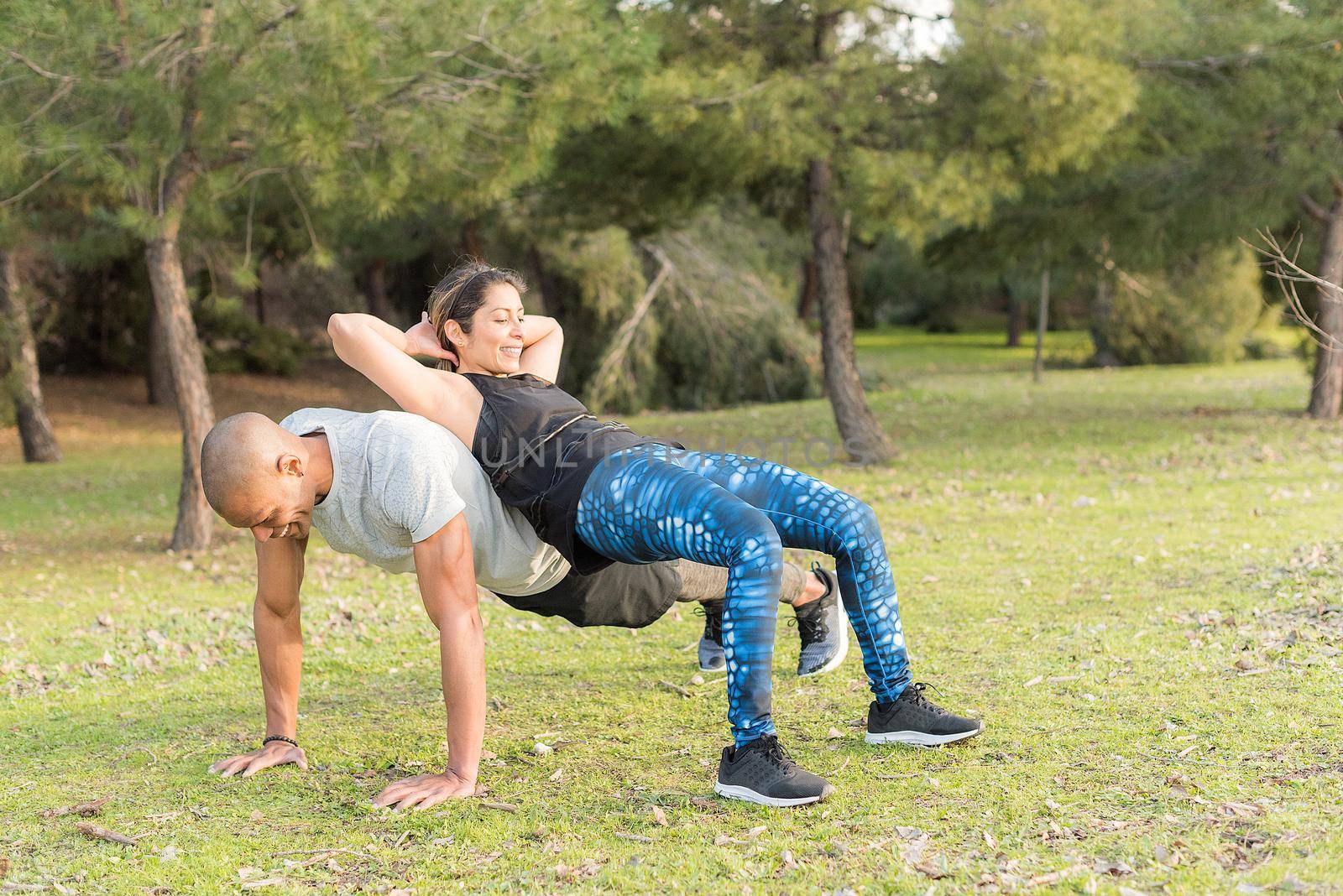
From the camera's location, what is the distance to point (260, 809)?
335 centimetres

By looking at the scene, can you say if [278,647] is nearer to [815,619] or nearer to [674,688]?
[674,688]

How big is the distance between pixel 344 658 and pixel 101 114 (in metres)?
4.29

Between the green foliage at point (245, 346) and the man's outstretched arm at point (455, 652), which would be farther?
the green foliage at point (245, 346)

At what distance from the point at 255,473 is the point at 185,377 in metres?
6.16

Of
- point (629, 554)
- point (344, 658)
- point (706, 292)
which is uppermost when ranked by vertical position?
point (706, 292)

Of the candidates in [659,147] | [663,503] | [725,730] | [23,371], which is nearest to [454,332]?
[663,503]

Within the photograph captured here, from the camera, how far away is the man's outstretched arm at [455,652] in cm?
325

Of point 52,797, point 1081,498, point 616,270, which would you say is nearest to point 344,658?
point 52,797

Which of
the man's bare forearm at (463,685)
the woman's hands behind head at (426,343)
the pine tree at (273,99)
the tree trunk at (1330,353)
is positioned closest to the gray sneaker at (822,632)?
the man's bare forearm at (463,685)

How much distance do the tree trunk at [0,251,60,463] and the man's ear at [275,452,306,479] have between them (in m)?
12.8

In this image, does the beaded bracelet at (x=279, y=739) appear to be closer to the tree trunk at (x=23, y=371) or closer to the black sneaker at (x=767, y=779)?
the black sneaker at (x=767, y=779)

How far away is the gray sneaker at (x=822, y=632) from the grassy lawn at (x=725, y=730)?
108 millimetres

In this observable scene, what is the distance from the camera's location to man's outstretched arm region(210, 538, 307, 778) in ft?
11.9

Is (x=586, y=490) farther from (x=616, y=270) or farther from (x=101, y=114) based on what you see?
(x=616, y=270)
